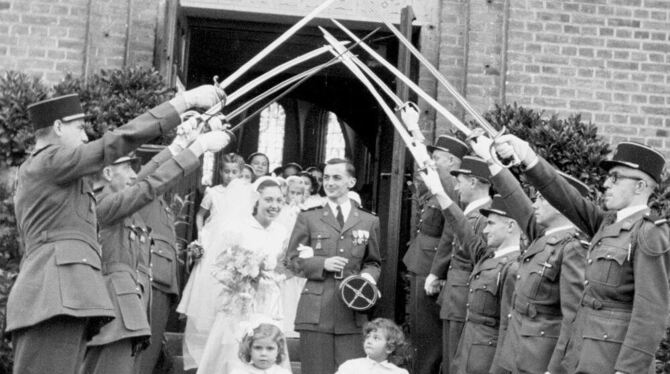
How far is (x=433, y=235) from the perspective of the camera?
9609mm

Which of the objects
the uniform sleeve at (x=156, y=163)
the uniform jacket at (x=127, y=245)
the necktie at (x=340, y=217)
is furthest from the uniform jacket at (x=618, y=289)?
the necktie at (x=340, y=217)

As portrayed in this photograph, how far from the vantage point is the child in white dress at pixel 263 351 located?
8.07 m

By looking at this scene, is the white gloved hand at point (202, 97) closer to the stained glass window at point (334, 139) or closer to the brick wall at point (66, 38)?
the brick wall at point (66, 38)

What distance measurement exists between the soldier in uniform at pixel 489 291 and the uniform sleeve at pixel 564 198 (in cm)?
133

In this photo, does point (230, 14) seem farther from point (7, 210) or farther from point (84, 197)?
point (84, 197)

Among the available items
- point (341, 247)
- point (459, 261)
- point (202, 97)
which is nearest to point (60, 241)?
point (202, 97)

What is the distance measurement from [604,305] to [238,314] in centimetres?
371

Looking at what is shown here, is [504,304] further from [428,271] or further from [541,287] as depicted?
[428,271]

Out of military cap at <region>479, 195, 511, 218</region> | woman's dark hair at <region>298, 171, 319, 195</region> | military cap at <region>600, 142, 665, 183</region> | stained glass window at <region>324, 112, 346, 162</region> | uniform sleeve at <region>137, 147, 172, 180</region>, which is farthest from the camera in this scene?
stained glass window at <region>324, 112, 346, 162</region>

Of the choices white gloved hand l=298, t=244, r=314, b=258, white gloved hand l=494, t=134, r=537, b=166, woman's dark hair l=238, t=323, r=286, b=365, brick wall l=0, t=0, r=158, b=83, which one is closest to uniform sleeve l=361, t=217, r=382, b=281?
white gloved hand l=298, t=244, r=314, b=258

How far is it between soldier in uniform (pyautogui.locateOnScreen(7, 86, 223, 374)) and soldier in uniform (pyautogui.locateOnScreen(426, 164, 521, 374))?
9.17 ft

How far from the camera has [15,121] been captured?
959 centimetres

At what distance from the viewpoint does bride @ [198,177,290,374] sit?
29.8ft

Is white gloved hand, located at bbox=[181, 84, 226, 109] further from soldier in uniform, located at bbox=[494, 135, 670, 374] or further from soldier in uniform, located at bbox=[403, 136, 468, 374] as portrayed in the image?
soldier in uniform, located at bbox=[403, 136, 468, 374]
